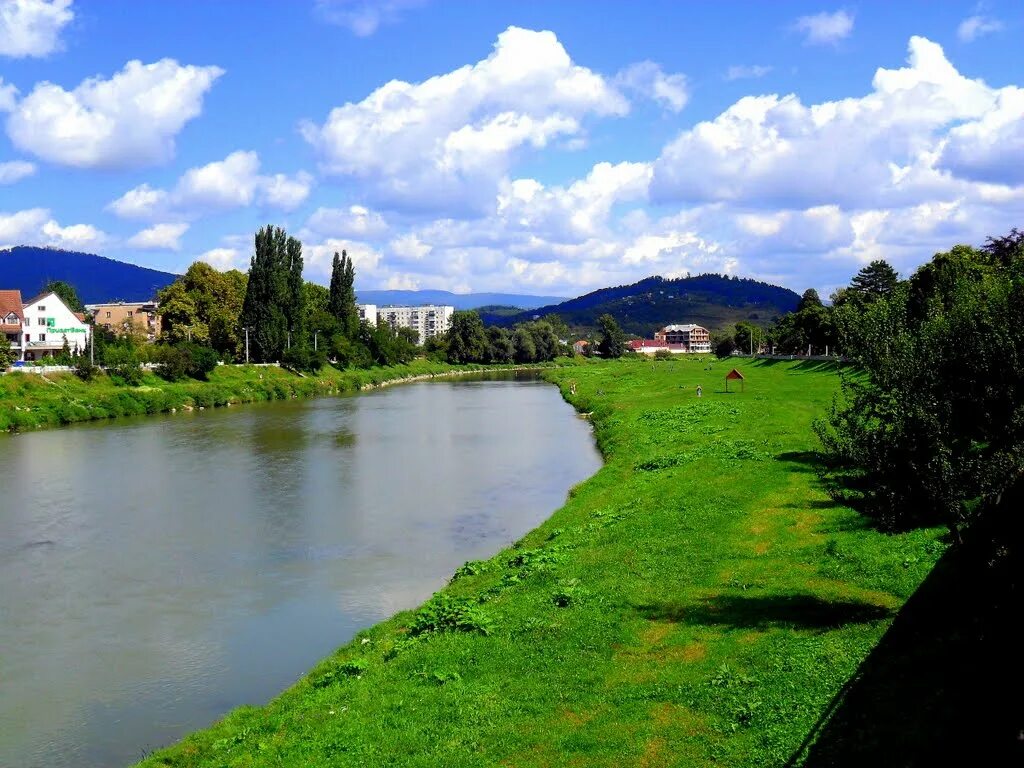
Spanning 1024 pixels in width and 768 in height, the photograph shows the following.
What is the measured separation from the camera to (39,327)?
9169 centimetres

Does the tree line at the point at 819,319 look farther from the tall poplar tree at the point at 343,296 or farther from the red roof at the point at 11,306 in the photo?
the red roof at the point at 11,306

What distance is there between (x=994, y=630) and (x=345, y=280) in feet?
374

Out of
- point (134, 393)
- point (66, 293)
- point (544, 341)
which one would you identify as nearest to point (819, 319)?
point (134, 393)

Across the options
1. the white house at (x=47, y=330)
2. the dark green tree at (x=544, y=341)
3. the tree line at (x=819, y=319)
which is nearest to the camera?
the tree line at (x=819, y=319)

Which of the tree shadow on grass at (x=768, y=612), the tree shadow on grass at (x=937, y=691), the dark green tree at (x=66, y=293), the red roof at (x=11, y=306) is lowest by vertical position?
the tree shadow on grass at (x=768, y=612)

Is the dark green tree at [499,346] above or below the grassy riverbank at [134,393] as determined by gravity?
above

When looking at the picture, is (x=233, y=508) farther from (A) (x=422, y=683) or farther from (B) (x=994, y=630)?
(B) (x=994, y=630)

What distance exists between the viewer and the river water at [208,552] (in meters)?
14.4

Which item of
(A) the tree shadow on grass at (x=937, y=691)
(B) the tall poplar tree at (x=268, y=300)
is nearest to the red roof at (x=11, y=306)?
(B) the tall poplar tree at (x=268, y=300)

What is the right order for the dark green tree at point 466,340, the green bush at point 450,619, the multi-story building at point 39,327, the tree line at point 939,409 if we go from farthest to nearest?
the dark green tree at point 466,340 → the multi-story building at point 39,327 → the green bush at point 450,619 → the tree line at point 939,409

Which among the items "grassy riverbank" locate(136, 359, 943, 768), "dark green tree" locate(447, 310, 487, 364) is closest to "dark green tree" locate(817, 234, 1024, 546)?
"grassy riverbank" locate(136, 359, 943, 768)

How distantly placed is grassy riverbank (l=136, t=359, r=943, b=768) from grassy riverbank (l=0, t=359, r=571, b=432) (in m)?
46.6

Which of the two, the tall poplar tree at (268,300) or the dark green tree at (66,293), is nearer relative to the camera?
the tall poplar tree at (268,300)

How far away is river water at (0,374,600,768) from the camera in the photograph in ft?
47.3
